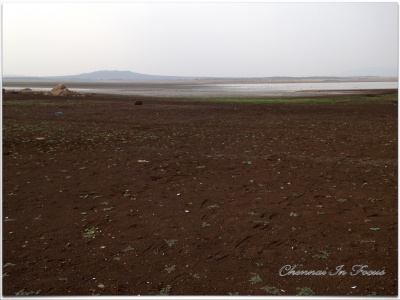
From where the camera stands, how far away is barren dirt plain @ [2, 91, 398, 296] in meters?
5.08

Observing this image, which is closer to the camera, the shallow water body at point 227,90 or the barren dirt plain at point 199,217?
the barren dirt plain at point 199,217

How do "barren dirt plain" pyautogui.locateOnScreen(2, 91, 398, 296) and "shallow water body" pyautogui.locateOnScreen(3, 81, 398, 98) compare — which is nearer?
"barren dirt plain" pyautogui.locateOnScreen(2, 91, 398, 296)

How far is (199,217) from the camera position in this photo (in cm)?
695

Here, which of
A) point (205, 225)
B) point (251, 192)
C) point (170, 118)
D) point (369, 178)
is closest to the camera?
point (205, 225)

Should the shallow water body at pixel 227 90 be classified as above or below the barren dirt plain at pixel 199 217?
above

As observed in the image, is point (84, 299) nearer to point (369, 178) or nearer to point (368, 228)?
point (368, 228)

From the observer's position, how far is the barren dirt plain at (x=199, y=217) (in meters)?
5.08

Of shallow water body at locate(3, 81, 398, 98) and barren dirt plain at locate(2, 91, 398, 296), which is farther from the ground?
shallow water body at locate(3, 81, 398, 98)

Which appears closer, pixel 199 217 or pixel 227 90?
pixel 199 217

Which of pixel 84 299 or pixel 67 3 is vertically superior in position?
pixel 67 3

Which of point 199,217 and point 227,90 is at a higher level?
point 227,90

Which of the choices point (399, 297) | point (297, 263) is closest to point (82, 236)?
point (297, 263)

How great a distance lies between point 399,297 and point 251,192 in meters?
3.86

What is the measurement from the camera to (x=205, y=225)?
21.6ft
